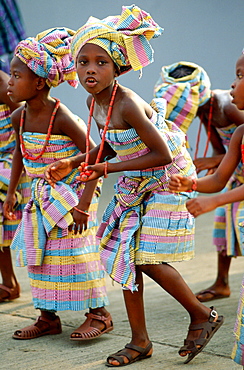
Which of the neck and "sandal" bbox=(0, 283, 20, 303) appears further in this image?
"sandal" bbox=(0, 283, 20, 303)

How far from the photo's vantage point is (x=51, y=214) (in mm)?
3992

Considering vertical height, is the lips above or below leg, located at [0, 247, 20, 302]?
above

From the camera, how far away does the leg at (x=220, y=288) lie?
4.86 meters

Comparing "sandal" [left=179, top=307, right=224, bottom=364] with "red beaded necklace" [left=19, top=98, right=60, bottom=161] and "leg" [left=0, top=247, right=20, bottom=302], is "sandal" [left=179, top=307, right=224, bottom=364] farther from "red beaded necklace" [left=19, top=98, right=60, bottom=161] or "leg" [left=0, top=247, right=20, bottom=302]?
"leg" [left=0, top=247, right=20, bottom=302]

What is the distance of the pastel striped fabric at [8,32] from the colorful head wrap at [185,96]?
129cm

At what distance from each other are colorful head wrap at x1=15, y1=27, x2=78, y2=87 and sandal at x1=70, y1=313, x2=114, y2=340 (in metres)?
1.44

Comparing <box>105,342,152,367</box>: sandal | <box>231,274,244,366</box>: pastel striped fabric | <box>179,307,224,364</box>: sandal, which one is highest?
<box>231,274,244,366</box>: pastel striped fabric

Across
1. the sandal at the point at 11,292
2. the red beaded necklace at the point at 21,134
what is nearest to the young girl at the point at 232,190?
the red beaded necklace at the point at 21,134

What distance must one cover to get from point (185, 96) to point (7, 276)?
1.82 metres

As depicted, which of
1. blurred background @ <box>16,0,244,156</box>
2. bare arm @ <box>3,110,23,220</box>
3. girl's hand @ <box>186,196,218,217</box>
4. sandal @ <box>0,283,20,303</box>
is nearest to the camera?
girl's hand @ <box>186,196,218,217</box>

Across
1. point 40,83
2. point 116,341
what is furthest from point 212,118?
point 116,341

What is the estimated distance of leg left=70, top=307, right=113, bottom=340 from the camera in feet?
12.7

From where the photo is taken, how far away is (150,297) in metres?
5.04

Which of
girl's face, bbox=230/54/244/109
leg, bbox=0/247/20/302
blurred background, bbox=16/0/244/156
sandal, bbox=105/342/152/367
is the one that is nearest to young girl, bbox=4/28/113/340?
sandal, bbox=105/342/152/367
